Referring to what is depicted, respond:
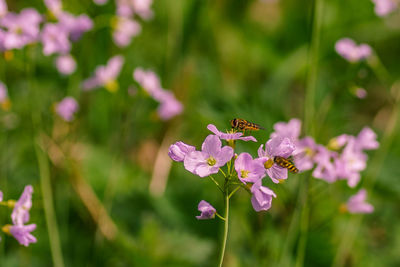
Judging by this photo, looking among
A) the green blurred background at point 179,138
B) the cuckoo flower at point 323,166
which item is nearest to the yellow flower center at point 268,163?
the cuckoo flower at point 323,166

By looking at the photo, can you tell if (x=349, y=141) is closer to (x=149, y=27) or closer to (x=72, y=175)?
(x=72, y=175)

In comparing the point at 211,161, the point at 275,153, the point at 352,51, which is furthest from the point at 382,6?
the point at 211,161

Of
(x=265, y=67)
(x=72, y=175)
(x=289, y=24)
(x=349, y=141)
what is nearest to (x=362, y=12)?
(x=289, y=24)

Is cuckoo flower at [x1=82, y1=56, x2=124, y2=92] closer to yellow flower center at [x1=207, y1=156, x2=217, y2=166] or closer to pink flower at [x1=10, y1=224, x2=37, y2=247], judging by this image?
pink flower at [x1=10, y1=224, x2=37, y2=247]

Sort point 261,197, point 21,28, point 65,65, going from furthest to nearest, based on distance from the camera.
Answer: point 65,65, point 21,28, point 261,197

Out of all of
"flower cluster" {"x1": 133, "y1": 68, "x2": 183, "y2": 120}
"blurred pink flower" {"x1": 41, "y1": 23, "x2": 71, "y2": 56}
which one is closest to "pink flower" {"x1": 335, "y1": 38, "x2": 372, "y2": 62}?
"flower cluster" {"x1": 133, "y1": 68, "x2": 183, "y2": 120}

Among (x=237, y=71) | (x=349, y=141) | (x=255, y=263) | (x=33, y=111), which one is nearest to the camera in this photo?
(x=349, y=141)

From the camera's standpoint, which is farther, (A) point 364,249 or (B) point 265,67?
(B) point 265,67

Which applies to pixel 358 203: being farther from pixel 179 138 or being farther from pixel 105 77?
pixel 179 138
